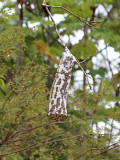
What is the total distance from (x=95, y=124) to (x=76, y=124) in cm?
116

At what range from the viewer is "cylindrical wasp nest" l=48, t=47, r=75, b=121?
A: 2055mm

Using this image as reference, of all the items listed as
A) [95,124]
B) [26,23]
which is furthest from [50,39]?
[95,124]

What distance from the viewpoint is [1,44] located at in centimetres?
274

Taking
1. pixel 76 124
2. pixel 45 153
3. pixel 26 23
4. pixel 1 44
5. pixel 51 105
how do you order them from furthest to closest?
pixel 26 23 → pixel 45 153 → pixel 76 124 → pixel 1 44 → pixel 51 105

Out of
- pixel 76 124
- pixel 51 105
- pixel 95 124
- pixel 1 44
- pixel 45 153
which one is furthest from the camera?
pixel 95 124

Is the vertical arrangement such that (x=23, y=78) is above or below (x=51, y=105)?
above

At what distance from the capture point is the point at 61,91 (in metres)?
2.11

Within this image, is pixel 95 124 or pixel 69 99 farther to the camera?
pixel 95 124

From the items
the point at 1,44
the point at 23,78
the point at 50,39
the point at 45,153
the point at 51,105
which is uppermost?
the point at 50,39

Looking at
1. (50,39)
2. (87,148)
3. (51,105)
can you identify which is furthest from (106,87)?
(50,39)

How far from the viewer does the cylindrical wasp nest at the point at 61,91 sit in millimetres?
2055

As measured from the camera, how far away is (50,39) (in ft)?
20.3

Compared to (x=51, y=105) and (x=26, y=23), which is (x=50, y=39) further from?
(x=51, y=105)

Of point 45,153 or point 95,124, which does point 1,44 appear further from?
point 95,124
